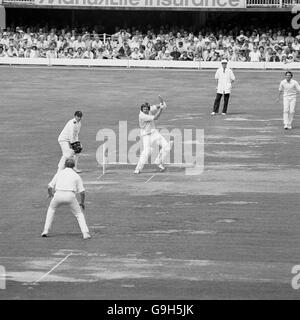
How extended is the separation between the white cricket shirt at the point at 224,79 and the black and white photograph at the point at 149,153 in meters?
0.05

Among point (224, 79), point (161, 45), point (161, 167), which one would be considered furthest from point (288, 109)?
point (161, 45)

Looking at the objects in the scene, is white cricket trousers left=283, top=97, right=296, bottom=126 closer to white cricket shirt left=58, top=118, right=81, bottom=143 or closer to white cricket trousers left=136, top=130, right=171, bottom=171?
white cricket trousers left=136, top=130, right=171, bottom=171

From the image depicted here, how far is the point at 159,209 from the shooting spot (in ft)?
91.1

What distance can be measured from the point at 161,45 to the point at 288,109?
65.4 feet

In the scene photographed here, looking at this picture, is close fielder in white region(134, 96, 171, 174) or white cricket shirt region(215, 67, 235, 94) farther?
white cricket shirt region(215, 67, 235, 94)

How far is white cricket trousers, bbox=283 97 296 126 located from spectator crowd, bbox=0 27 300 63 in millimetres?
15825

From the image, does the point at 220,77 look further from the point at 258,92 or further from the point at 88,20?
the point at 88,20

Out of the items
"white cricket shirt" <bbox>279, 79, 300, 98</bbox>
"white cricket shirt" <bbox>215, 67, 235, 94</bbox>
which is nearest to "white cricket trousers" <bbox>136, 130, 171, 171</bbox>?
"white cricket shirt" <bbox>279, 79, 300, 98</bbox>

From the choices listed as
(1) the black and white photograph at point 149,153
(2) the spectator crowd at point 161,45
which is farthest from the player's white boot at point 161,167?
(2) the spectator crowd at point 161,45

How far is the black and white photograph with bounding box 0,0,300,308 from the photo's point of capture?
21.5 meters

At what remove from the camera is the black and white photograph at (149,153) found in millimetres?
21531

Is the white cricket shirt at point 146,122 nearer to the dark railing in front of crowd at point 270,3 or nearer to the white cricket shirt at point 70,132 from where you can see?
the white cricket shirt at point 70,132

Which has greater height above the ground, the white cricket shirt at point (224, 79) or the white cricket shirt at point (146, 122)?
the white cricket shirt at point (224, 79)

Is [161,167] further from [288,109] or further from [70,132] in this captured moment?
[288,109]
